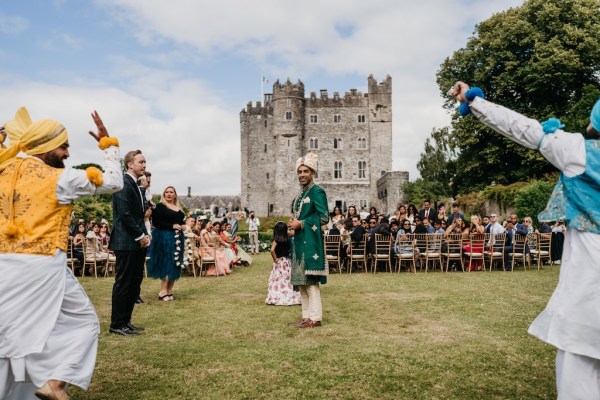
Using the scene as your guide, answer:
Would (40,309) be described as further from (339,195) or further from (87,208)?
(339,195)

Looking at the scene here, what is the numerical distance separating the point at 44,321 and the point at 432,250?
12196mm

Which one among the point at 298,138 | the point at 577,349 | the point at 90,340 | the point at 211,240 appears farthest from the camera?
the point at 298,138

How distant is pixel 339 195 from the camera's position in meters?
60.2

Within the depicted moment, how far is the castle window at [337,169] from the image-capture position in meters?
60.6

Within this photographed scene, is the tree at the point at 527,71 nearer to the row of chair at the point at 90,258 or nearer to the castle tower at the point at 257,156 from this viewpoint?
the row of chair at the point at 90,258

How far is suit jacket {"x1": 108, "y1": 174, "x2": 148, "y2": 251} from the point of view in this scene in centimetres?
627

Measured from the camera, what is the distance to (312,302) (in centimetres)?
645

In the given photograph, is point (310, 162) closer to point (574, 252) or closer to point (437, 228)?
point (574, 252)

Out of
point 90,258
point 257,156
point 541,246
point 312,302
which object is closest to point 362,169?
point 257,156

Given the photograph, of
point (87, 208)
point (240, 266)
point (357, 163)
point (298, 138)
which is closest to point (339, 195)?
point (357, 163)

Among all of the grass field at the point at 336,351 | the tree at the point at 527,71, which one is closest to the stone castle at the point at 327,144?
the tree at the point at 527,71

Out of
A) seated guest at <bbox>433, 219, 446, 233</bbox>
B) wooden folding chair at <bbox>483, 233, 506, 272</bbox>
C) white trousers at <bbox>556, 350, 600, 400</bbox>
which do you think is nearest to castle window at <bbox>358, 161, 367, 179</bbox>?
seated guest at <bbox>433, 219, 446, 233</bbox>

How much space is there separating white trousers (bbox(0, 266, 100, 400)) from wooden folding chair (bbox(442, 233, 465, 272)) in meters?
11.6

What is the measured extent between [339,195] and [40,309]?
57531 mm
